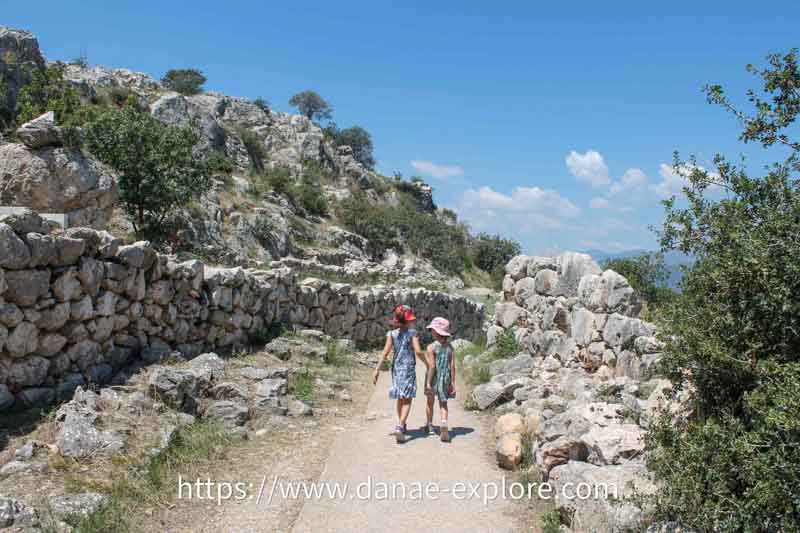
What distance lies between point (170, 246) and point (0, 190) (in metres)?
3.87

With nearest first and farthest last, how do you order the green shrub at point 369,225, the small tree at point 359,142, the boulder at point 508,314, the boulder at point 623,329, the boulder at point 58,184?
1. the boulder at point 623,329
2. the boulder at point 58,184
3. the boulder at point 508,314
4. the green shrub at point 369,225
5. the small tree at point 359,142

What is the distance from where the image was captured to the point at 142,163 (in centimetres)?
1462

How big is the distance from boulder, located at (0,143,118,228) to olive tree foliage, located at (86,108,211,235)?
633mm

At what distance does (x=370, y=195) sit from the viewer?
5006 cm

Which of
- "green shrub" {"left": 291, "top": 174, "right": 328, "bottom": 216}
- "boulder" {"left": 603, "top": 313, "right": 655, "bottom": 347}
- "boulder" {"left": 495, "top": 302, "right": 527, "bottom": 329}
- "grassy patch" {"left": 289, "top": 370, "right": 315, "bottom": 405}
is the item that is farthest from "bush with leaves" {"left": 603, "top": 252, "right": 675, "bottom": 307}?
"green shrub" {"left": 291, "top": 174, "right": 328, "bottom": 216}

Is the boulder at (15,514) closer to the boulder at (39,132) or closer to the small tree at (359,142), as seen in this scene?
the boulder at (39,132)

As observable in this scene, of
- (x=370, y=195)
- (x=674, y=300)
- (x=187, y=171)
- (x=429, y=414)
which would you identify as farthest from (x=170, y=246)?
(x=370, y=195)

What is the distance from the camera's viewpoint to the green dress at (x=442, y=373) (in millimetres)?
7832

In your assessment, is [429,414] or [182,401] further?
[429,414]

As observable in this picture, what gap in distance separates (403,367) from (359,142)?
2621 inches

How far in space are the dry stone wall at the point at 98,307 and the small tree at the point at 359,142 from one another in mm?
59950

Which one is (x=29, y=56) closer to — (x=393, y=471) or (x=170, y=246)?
(x=170, y=246)

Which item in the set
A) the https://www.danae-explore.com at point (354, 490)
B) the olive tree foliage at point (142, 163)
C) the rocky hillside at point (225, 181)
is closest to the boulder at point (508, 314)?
the https://www.danae-explore.com at point (354, 490)

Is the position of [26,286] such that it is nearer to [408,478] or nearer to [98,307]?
[98,307]
